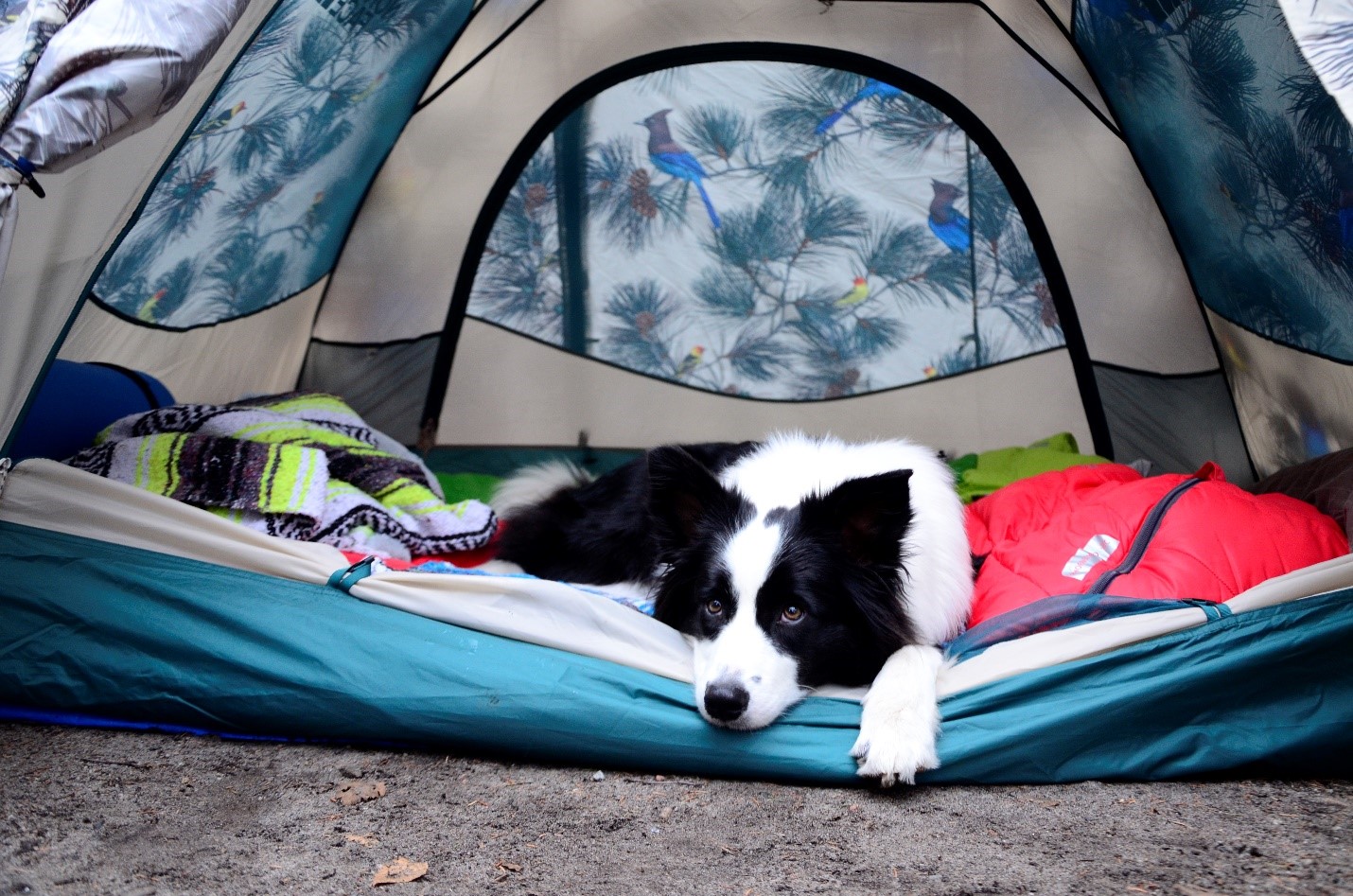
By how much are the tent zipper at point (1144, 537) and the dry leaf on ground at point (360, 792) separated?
136 cm

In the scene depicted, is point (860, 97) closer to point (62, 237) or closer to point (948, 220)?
point (948, 220)

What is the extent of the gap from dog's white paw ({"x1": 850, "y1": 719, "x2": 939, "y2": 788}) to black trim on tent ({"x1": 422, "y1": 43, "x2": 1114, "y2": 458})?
7.39ft

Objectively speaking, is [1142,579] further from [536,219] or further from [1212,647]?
[536,219]

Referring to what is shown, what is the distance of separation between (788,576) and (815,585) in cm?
6

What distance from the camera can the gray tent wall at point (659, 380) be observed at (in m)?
3.38

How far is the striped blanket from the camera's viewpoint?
7.75 feet

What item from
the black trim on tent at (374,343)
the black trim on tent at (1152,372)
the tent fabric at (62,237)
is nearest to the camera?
the tent fabric at (62,237)

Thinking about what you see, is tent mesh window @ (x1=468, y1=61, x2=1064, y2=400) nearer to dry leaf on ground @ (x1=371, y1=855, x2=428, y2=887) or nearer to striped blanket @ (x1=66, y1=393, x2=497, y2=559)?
striped blanket @ (x1=66, y1=393, x2=497, y2=559)

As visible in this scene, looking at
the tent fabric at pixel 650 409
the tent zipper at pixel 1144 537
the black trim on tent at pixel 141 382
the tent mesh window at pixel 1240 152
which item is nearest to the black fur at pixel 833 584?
the tent zipper at pixel 1144 537

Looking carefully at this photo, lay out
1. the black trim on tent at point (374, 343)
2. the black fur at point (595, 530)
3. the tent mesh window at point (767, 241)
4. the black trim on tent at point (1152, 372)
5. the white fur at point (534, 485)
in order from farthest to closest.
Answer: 1. the black trim on tent at point (374, 343)
2. the tent mesh window at point (767, 241)
3. the black trim on tent at point (1152, 372)
4. the white fur at point (534, 485)
5. the black fur at point (595, 530)

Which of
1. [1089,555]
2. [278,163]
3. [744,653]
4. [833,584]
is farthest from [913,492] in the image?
[278,163]

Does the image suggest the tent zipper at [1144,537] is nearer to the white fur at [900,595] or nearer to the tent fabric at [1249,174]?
the white fur at [900,595]

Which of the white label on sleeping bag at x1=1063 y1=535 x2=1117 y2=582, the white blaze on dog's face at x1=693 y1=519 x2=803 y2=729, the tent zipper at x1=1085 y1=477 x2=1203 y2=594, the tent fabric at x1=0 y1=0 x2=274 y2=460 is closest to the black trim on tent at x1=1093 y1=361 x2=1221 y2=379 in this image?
the tent zipper at x1=1085 y1=477 x2=1203 y2=594

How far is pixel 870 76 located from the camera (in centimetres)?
353
